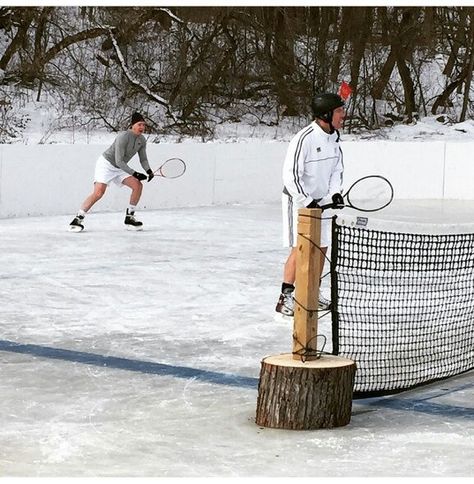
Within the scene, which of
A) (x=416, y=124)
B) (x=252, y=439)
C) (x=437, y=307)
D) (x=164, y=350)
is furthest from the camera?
(x=416, y=124)

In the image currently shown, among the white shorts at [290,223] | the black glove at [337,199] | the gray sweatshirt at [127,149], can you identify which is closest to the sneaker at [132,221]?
the gray sweatshirt at [127,149]

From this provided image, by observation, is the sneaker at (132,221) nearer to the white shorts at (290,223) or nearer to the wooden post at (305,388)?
the white shorts at (290,223)

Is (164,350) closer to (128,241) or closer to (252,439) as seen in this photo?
(252,439)

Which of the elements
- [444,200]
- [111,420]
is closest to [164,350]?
[111,420]

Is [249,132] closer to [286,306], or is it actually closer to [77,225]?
[77,225]

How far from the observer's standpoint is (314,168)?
8.29 meters

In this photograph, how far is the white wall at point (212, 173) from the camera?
51.9 feet

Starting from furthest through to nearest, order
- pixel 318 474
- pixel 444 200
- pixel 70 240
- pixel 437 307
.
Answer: pixel 444 200 < pixel 70 240 < pixel 437 307 < pixel 318 474

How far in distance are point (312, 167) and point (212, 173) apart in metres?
10.1

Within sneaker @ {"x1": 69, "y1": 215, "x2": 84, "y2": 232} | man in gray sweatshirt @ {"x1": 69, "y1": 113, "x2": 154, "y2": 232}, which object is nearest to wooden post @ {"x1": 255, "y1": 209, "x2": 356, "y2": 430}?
man in gray sweatshirt @ {"x1": 69, "y1": 113, "x2": 154, "y2": 232}

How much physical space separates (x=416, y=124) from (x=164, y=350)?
21.9m

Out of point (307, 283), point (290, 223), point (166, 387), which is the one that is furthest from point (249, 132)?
point (307, 283)

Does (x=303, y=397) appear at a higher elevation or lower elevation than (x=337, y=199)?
lower

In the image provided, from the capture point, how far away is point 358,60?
29.2 metres
